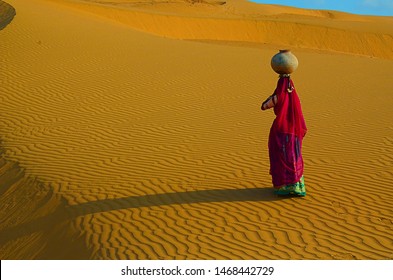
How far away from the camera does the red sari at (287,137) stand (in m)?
9.02

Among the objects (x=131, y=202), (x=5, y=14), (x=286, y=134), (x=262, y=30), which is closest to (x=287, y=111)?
(x=286, y=134)

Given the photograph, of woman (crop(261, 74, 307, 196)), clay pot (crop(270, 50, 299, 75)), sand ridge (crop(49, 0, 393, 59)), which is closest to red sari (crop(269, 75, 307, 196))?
woman (crop(261, 74, 307, 196))

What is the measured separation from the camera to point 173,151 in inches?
489

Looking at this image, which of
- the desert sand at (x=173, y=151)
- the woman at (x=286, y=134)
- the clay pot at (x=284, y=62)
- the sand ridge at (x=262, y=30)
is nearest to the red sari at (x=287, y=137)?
the woman at (x=286, y=134)

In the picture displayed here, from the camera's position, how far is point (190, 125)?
1452 cm

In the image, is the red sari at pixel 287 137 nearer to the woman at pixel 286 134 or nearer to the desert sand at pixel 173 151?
the woman at pixel 286 134

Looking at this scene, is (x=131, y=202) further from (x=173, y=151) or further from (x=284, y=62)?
(x=173, y=151)

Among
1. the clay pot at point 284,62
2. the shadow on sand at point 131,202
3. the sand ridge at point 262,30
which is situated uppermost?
the sand ridge at point 262,30

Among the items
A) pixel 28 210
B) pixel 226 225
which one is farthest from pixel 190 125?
pixel 226 225

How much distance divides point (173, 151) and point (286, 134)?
12.2 feet

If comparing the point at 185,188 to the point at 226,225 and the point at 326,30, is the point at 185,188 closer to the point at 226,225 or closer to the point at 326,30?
the point at 226,225

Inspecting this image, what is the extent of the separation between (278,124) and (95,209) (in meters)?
2.66

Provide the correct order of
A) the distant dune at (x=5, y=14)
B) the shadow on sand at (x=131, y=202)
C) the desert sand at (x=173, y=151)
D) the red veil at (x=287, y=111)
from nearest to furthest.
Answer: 1. the desert sand at (x=173, y=151)
2. the red veil at (x=287, y=111)
3. the shadow on sand at (x=131, y=202)
4. the distant dune at (x=5, y=14)

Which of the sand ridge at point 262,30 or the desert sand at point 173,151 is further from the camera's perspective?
the sand ridge at point 262,30
